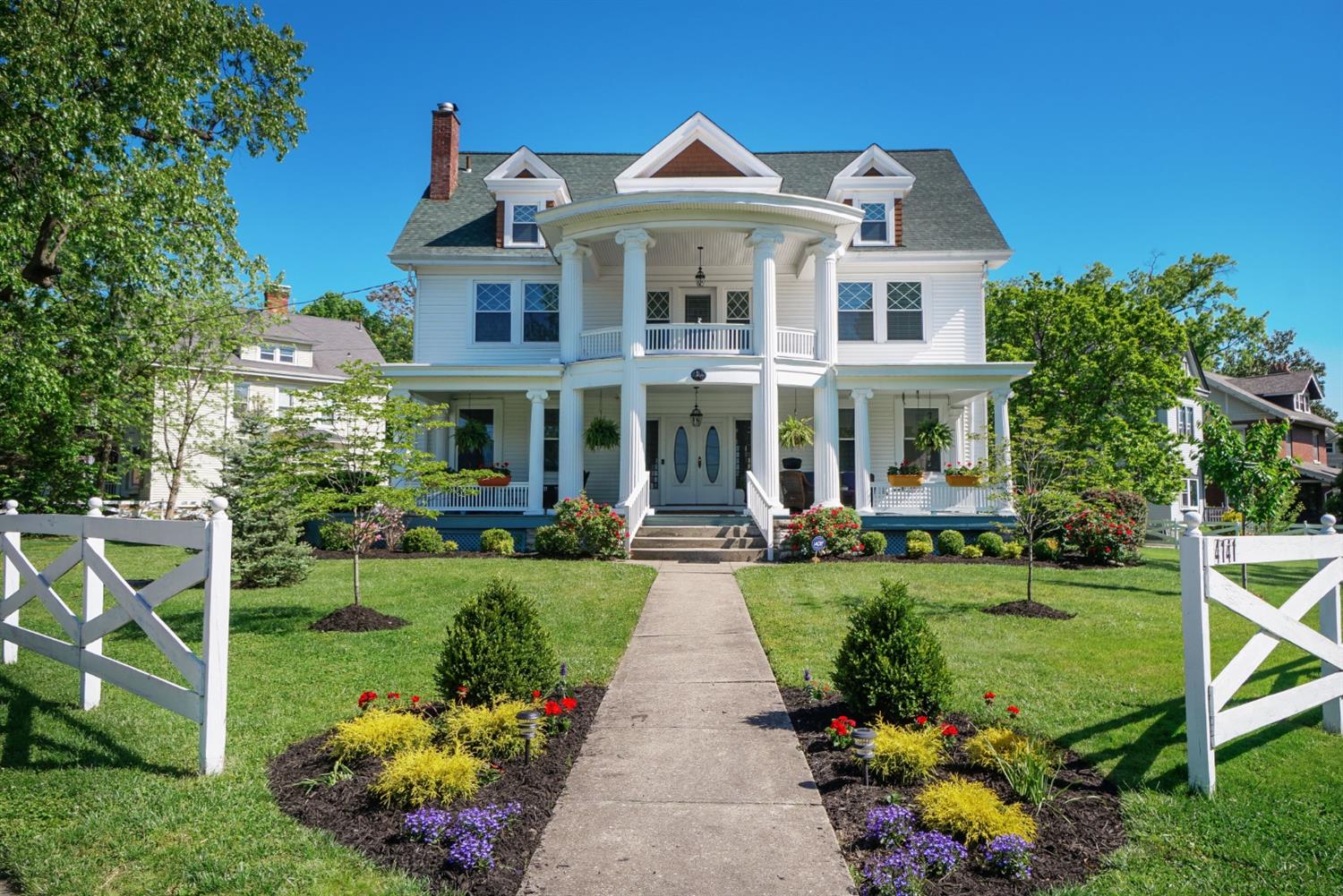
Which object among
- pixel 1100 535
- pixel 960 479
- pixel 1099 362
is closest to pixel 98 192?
pixel 960 479

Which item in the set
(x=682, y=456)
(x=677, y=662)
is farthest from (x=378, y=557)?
(x=677, y=662)

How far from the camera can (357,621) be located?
30.2 ft

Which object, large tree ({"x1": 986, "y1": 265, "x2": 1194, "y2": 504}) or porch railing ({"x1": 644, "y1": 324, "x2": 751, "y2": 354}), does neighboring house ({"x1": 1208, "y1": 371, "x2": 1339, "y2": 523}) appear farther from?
porch railing ({"x1": 644, "y1": 324, "x2": 751, "y2": 354})

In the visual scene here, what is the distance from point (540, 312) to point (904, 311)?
1006 centimetres

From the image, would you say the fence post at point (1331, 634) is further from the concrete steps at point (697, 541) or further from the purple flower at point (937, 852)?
the concrete steps at point (697, 541)

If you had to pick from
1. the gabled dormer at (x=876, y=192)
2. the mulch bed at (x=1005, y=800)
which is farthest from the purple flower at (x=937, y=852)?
the gabled dormer at (x=876, y=192)

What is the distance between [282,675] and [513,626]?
9.64 feet

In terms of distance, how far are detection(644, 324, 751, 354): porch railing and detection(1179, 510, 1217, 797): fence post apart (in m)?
13.0

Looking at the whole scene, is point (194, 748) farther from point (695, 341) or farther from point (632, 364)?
point (695, 341)

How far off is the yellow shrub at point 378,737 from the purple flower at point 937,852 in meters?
3.07

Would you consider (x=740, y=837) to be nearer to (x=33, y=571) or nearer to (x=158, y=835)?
(x=158, y=835)

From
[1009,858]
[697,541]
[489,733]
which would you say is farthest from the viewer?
[697,541]

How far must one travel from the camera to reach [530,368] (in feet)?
59.5

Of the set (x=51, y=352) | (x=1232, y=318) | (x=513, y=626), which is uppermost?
(x=1232, y=318)
